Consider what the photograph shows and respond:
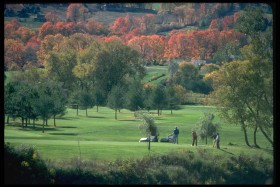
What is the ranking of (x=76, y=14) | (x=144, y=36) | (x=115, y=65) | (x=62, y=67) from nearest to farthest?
(x=62, y=67), (x=115, y=65), (x=144, y=36), (x=76, y=14)

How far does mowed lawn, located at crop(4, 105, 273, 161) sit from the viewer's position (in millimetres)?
24266

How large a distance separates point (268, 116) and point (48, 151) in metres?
11.1

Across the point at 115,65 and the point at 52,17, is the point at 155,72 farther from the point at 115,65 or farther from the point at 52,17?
the point at 52,17

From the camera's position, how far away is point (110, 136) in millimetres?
35438

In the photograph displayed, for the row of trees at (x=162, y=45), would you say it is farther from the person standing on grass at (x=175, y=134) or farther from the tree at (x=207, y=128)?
the tree at (x=207, y=128)

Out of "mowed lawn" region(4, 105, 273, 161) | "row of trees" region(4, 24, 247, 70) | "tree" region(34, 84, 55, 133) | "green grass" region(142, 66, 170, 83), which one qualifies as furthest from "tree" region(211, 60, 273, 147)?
"green grass" region(142, 66, 170, 83)

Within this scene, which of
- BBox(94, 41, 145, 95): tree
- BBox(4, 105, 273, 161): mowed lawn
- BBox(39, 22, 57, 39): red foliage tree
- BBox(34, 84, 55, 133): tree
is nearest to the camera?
BBox(4, 105, 273, 161): mowed lawn

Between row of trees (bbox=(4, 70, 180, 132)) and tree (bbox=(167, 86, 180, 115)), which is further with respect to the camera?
tree (bbox=(167, 86, 180, 115))

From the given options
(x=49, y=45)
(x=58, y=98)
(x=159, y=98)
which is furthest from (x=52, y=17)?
(x=58, y=98)

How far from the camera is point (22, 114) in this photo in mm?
34188

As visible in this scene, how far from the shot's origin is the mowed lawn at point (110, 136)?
955 inches

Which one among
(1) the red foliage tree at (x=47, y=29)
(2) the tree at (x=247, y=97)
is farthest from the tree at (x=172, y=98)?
(1) the red foliage tree at (x=47, y=29)

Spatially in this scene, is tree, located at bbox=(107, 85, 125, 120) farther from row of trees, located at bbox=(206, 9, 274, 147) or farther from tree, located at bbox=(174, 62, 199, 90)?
row of trees, located at bbox=(206, 9, 274, 147)

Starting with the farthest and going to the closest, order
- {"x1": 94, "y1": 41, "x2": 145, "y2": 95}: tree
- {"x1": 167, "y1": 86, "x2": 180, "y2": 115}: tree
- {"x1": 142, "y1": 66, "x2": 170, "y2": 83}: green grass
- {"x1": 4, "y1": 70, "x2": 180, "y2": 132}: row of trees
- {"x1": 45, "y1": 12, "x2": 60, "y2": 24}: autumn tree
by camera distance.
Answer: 1. {"x1": 45, "y1": 12, "x2": 60, "y2": 24}: autumn tree
2. {"x1": 142, "y1": 66, "x2": 170, "y2": 83}: green grass
3. {"x1": 94, "y1": 41, "x2": 145, "y2": 95}: tree
4. {"x1": 167, "y1": 86, "x2": 180, "y2": 115}: tree
5. {"x1": 4, "y1": 70, "x2": 180, "y2": 132}: row of trees
